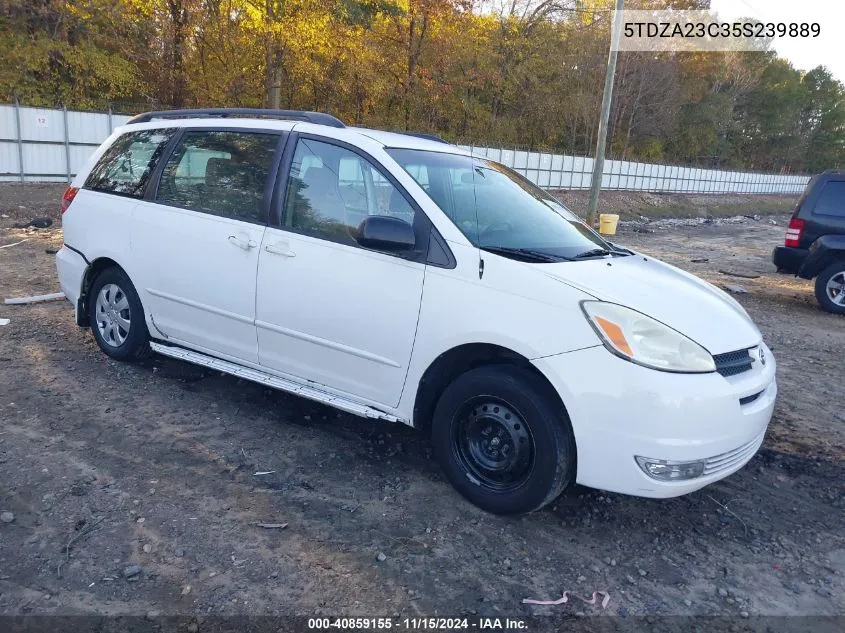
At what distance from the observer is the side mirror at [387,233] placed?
11.2 ft

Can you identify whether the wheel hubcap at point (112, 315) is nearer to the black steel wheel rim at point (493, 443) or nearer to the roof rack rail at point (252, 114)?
the roof rack rail at point (252, 114)

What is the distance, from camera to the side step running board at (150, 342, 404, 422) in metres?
3.68

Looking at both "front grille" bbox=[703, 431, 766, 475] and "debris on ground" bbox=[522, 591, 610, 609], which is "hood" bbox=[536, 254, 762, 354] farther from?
"debris on ground" bbox=[522, 591, 610, 609]

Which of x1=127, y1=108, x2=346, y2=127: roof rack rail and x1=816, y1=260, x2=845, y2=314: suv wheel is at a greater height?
x1=127, y1=108, x2=346, y2=127: roof rack rail

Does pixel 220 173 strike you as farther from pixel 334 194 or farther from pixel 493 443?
pixel 493 443

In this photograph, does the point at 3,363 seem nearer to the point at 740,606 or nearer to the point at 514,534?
the point at 514,534

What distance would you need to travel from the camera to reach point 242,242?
4.10 meters

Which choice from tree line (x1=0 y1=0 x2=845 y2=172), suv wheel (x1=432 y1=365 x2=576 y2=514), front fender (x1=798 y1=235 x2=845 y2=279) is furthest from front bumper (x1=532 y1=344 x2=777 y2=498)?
tree line (x1=0 y1=0 x2=845 y2=172)

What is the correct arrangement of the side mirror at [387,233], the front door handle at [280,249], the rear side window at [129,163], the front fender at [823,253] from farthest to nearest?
1. the front fender at [823,253]
2. the rear side window at [129,163]
3. the front door handle at [280,249]
4. the side mirror at [387,233]

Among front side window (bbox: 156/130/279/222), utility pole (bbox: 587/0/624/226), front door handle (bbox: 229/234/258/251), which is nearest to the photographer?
A: front door handle (bbox: 229/234/258/251)

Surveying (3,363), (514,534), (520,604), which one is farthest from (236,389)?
(520,604)

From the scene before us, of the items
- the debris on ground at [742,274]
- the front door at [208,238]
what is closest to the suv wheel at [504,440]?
the front door at [208,238]

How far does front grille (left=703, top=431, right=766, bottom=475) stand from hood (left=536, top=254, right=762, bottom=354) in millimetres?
496

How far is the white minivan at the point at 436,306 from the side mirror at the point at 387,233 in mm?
12
